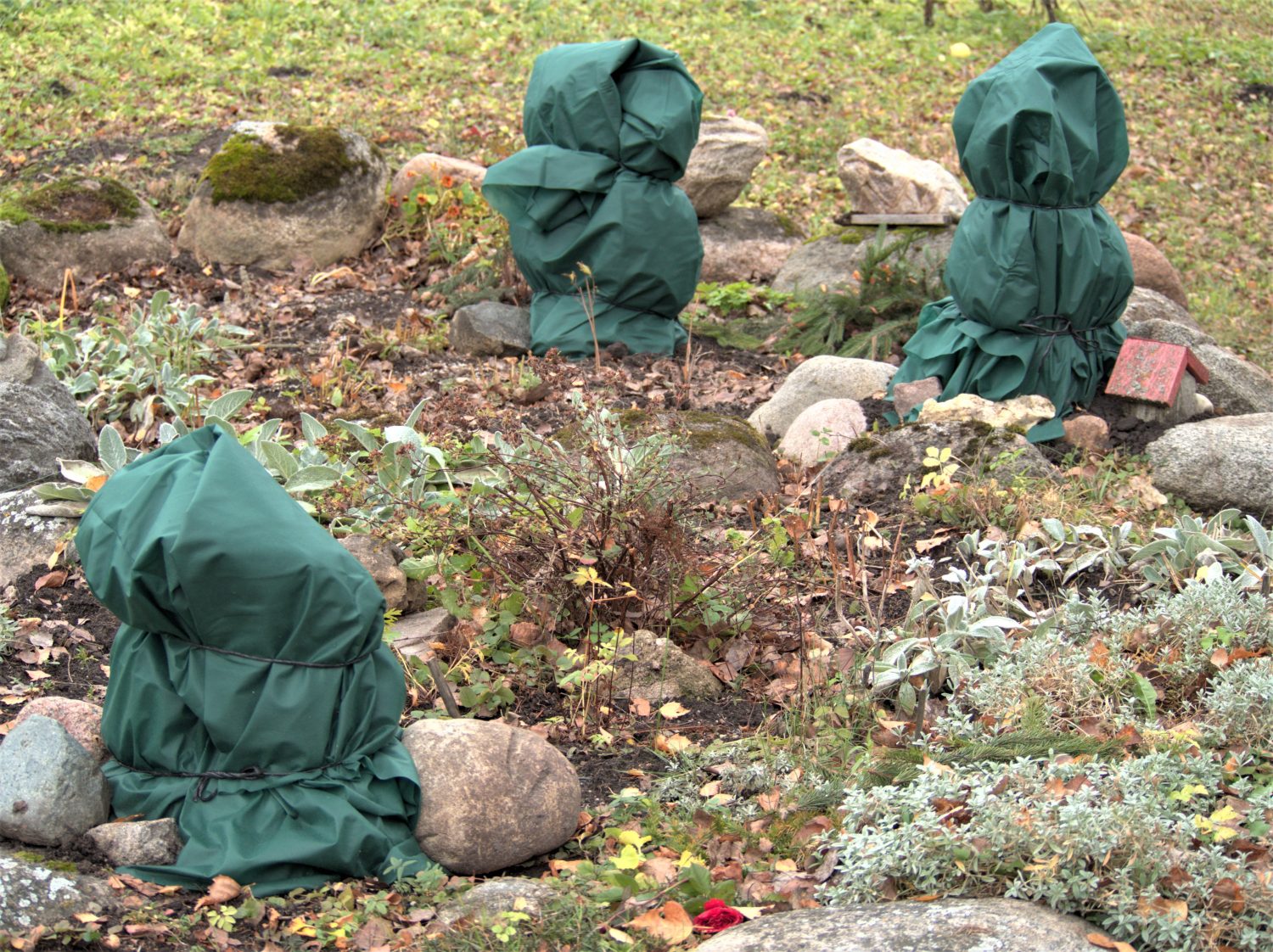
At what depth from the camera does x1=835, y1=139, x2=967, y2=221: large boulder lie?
31.1 ft

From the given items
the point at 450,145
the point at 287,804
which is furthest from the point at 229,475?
the point at 450,145

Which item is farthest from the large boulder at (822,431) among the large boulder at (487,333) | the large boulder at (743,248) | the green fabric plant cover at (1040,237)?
the large boulder at (743,248)

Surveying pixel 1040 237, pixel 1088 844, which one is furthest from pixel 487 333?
pixel 1088 844

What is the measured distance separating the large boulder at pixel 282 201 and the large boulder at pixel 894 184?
3.72m

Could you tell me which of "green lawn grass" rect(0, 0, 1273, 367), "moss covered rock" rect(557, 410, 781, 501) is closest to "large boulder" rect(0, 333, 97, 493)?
"moss covered rock" rect(557, 410, 781, 501)

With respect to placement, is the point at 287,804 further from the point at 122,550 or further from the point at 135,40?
the point at 135,40

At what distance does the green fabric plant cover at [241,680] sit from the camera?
120 inches

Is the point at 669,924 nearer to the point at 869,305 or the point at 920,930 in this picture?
the point at 920,930

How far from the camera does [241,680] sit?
10.3 ft

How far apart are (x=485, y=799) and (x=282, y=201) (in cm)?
664

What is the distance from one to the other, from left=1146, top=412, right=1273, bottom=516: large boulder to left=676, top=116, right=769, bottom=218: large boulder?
4598mm

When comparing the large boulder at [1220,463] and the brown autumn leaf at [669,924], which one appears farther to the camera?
the large boulder at [1220,463]

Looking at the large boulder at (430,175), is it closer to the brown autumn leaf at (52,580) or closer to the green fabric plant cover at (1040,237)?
the green fabric plant cover at (1040,237)

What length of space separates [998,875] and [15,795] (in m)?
2.30
